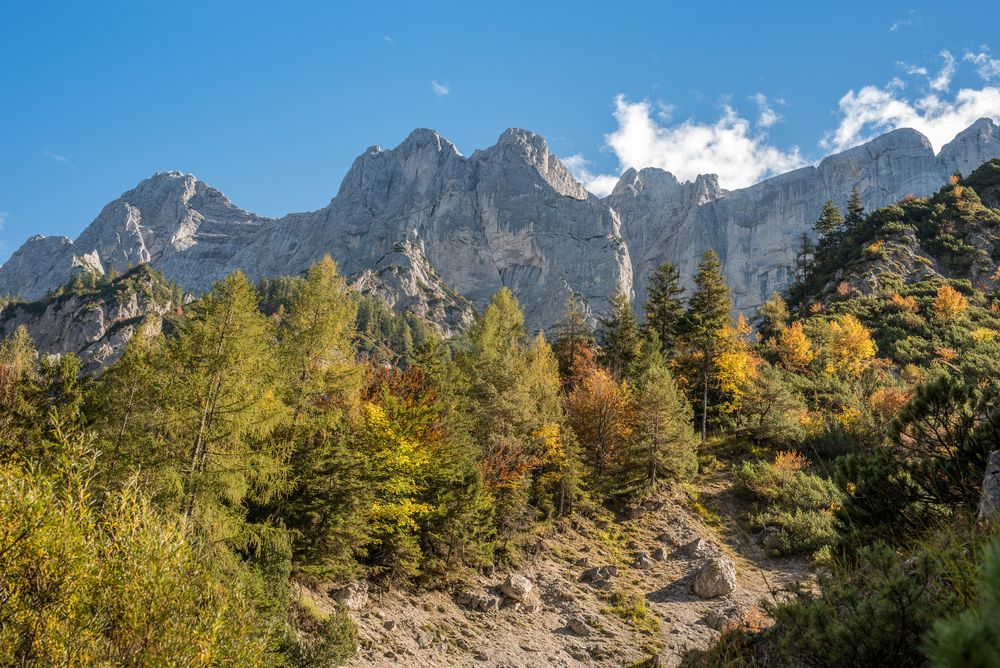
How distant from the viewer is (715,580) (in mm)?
19109

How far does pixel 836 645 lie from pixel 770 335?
47.7 m

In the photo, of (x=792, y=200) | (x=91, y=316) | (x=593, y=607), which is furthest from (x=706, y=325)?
(x=792, y=200)

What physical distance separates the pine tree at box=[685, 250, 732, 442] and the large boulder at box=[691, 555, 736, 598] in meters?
13.8

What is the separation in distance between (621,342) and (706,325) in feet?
22.1

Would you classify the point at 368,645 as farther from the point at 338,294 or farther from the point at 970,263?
the point at 970,263

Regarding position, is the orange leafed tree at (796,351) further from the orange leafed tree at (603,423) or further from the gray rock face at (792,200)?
the gray rock face at (792,200)

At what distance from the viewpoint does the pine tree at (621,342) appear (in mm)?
38125

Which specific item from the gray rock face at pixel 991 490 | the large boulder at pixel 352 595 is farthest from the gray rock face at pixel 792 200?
the gray rock face at pixel 991 490

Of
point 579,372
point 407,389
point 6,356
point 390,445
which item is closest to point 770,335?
point 579,372

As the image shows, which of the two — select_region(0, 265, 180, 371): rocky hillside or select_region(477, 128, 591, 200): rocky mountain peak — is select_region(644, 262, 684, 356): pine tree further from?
select_region(477, 128, 591, 200): rocky mountain peak

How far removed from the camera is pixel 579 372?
116 feet

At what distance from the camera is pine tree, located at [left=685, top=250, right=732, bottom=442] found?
112ft

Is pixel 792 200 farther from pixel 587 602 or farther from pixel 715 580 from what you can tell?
pixel 587 602

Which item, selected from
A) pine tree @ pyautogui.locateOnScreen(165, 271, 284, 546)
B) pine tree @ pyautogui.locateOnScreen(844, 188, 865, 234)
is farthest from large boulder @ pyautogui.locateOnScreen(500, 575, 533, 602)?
pine tree @ pyautogui.locateOnScreen(844, 188, 865, 234)
